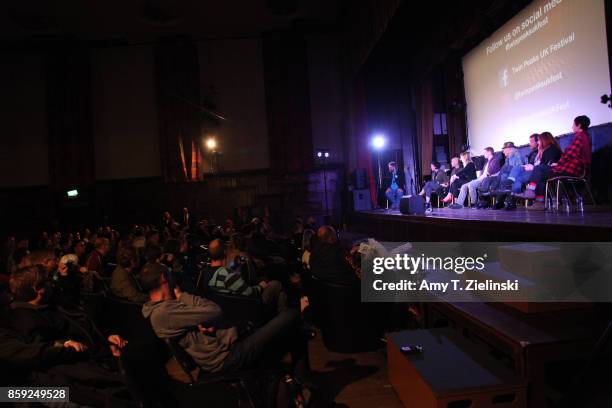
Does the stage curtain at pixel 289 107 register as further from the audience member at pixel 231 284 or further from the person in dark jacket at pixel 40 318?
the person in dark jacket at pixel 40 318

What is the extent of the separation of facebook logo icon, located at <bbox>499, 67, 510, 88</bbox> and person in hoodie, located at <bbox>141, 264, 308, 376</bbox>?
6.02 meters

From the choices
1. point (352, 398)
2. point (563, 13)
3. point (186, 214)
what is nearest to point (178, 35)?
point (186, 214)

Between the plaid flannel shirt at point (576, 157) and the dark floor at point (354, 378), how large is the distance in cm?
303

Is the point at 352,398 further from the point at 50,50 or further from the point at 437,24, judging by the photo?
the point at 50,50

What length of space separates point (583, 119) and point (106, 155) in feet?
37.3

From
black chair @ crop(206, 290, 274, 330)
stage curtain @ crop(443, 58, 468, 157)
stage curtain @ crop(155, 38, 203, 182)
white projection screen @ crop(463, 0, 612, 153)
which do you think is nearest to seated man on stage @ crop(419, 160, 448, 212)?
white projection screen @ crop(463, 0, 612, 153)

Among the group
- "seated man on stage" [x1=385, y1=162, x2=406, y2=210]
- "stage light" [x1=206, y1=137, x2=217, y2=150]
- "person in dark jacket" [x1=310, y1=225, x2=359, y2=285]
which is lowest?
"person in dark jacket" [x1=310, y1=225, x2=359, y2=285]

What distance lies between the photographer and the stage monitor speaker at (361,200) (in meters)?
9.05

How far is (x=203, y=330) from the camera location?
2078 millimetres

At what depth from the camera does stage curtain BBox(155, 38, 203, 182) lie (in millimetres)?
10805

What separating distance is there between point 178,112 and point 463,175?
8.00 metres

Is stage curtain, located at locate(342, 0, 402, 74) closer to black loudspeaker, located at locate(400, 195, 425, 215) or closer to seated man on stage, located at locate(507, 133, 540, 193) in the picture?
seated man on stage, located at locate(507, 133, 540, 193)

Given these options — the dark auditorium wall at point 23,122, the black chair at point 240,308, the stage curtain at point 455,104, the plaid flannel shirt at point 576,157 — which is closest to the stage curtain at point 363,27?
the stage curtain at point 455,104

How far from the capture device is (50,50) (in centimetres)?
1086
